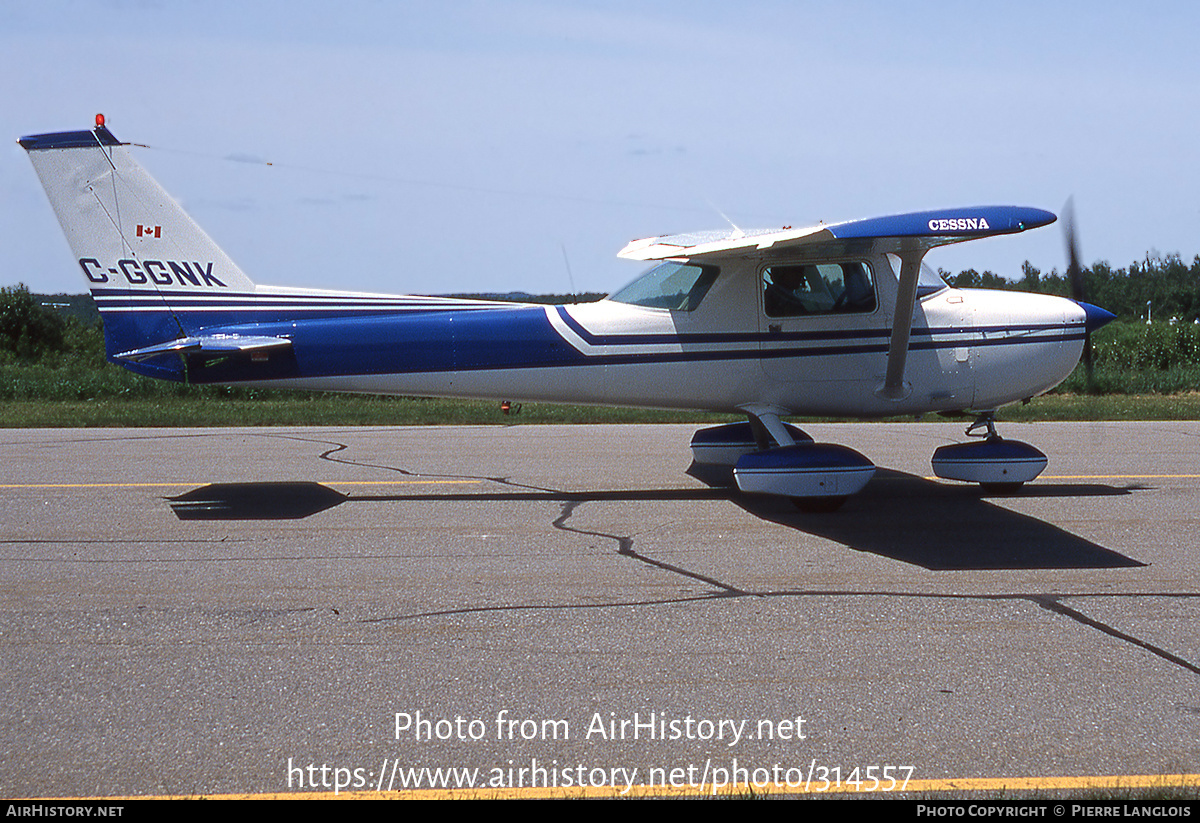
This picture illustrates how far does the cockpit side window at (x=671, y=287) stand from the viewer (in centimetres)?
964

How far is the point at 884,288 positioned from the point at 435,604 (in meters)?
5.43

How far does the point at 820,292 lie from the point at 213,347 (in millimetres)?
5370

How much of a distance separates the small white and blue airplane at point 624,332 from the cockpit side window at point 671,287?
14mm

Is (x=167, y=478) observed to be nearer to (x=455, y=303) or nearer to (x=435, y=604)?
(x=455, y=303)

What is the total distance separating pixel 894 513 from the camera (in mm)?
9094

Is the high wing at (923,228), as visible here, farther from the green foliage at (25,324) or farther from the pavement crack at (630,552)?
the green foliage at (25,324)

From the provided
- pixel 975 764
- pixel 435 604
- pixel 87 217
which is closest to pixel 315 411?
pixel 87 217

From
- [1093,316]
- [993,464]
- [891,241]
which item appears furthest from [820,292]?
[1093,316]

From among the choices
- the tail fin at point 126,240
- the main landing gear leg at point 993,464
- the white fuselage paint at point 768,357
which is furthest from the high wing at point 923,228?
the tail fin at point 126,240

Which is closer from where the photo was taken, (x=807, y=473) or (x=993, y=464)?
(x=807, y=473)

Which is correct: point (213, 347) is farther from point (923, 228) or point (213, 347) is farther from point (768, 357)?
point (923, 228)

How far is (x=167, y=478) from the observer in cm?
1105

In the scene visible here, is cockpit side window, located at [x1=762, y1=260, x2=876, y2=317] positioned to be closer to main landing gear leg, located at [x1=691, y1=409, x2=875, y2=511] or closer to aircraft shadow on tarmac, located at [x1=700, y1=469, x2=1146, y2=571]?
main landing gear leg, located at [x1=691, y1=409, x2=875, y2=511]
